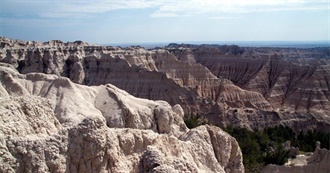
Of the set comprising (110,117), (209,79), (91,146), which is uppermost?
(91,146)

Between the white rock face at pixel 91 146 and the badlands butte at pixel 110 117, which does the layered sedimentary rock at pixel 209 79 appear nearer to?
the badlands butte at pixel 110 117

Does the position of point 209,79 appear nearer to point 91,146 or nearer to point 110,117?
point 110,117

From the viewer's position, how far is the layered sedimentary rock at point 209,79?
2120 inches

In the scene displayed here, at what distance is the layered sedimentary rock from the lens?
5384 centimetres

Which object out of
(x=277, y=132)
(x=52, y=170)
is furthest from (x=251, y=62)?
(x=52, y=170)

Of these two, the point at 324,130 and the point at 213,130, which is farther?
the point at 324,130

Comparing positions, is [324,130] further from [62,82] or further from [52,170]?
[52,170]

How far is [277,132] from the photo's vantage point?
45.9 m

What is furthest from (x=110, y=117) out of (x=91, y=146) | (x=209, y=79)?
(x=209, y=79)

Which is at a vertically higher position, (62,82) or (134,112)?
(62,82)

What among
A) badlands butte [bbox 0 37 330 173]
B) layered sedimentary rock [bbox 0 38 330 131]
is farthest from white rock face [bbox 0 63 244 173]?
layered sedimentary rock [bbox 0 38 330 131]

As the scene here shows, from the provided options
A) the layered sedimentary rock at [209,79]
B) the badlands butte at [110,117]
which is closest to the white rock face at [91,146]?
the badlands butte at [110,117]

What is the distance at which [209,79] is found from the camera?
69.0m

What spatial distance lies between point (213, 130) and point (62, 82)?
11.2 meters
